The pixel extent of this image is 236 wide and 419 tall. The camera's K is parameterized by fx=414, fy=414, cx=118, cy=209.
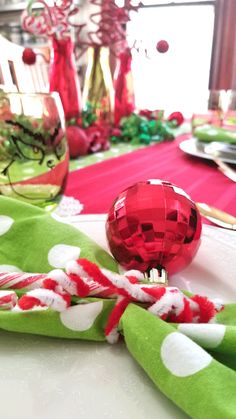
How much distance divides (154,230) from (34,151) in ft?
0.73

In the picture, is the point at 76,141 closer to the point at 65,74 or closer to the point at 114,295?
the point at 65,74

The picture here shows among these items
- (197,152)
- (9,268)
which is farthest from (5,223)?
(197,152)

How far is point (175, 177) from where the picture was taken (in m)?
0.64

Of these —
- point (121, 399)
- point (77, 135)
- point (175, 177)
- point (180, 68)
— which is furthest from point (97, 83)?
point (180, 68)

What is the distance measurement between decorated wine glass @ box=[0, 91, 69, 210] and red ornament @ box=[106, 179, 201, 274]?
0.56 ft

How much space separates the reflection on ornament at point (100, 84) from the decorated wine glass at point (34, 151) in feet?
1.68

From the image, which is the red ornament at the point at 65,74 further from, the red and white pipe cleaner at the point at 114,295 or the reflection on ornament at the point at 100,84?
the red and white pipe cleaner at the point at 114,295

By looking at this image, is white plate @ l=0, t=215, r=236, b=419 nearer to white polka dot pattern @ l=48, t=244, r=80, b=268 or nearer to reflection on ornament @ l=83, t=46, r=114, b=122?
white polka dot pattern @ l=48, t=244, r=80, b=268

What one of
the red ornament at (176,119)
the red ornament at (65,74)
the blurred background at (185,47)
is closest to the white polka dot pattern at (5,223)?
the red ornament at (65,74)

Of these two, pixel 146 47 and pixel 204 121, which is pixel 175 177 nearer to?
pixel 204 121

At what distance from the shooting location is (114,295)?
232 millimetres

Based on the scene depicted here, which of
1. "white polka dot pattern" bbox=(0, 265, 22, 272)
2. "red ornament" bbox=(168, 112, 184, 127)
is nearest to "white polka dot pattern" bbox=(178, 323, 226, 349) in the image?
"white polka dot pattern" bbox=(0, 265, 22, 272)

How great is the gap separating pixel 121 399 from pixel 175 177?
1.58 feet

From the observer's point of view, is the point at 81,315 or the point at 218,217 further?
the point at 218,217
